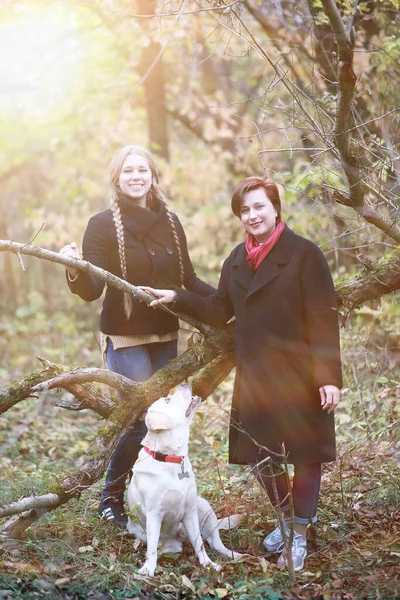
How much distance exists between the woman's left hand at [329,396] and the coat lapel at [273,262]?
725 millimetres

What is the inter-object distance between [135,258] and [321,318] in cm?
140

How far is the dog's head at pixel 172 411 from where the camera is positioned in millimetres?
3787

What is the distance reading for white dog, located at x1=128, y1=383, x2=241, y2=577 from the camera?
3.77 m

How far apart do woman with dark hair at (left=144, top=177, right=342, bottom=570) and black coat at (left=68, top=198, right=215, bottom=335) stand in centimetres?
72

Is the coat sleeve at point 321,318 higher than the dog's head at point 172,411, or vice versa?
the coat sleeve at point 321,318

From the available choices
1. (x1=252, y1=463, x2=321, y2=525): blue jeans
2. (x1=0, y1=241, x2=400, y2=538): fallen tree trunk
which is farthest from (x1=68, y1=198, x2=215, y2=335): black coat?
(x1=252, y1=463, x2=321, y2=525): blue jeans

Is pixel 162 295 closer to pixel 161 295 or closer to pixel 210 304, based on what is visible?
pixel 161 295

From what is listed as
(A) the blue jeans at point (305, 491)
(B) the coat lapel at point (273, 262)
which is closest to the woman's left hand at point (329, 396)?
(A) the blue jeans at point (305, 491)

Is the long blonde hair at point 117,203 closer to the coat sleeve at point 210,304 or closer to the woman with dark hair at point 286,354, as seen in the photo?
the coat sleeve at point 210,304

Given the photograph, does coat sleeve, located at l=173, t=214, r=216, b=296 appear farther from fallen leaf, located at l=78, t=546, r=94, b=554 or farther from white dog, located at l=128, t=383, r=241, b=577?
fallen leaf, located at l=78, t=546, r=94, b=554

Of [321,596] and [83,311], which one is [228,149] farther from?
[321,596]

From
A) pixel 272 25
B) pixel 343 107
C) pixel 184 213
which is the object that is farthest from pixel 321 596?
pixel 184 213

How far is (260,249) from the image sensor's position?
160 inches

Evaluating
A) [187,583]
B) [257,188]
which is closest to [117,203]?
[257,188]
